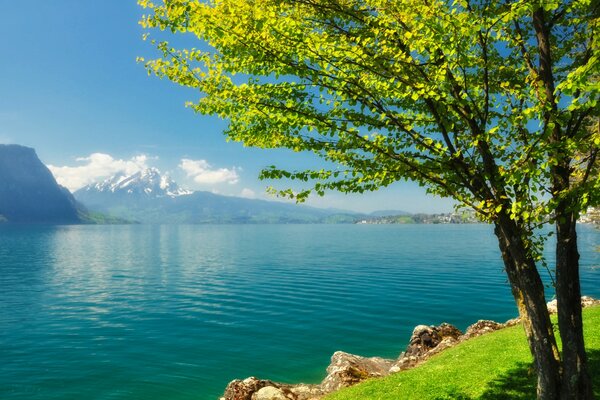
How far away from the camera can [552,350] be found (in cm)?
1111

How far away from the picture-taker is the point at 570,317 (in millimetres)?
10914

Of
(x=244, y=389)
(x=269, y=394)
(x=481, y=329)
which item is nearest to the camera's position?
(x=269, y=394)

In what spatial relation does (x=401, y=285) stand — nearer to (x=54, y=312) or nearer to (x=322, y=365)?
(x=322, y=365)

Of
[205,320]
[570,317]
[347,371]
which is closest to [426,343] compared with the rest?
[347,371]

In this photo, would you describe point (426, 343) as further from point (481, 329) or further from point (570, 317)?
point (570, 317)

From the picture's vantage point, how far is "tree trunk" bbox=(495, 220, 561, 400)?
10.5m

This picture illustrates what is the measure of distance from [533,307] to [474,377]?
9.51m

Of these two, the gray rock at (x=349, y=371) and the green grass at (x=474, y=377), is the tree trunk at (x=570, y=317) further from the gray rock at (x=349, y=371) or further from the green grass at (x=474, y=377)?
the gray rock at (x=349, y=371)

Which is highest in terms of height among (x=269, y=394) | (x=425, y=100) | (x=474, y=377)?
(x=425, y=100)

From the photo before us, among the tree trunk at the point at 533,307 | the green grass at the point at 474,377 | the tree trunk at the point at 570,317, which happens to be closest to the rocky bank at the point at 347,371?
the green grass at the point at 474,377

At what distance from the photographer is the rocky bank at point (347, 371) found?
2223cm

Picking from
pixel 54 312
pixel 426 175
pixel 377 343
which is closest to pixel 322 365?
pixel 377 343

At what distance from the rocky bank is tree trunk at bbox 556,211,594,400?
45.6 feet

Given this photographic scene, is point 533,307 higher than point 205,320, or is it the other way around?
point 533,307
